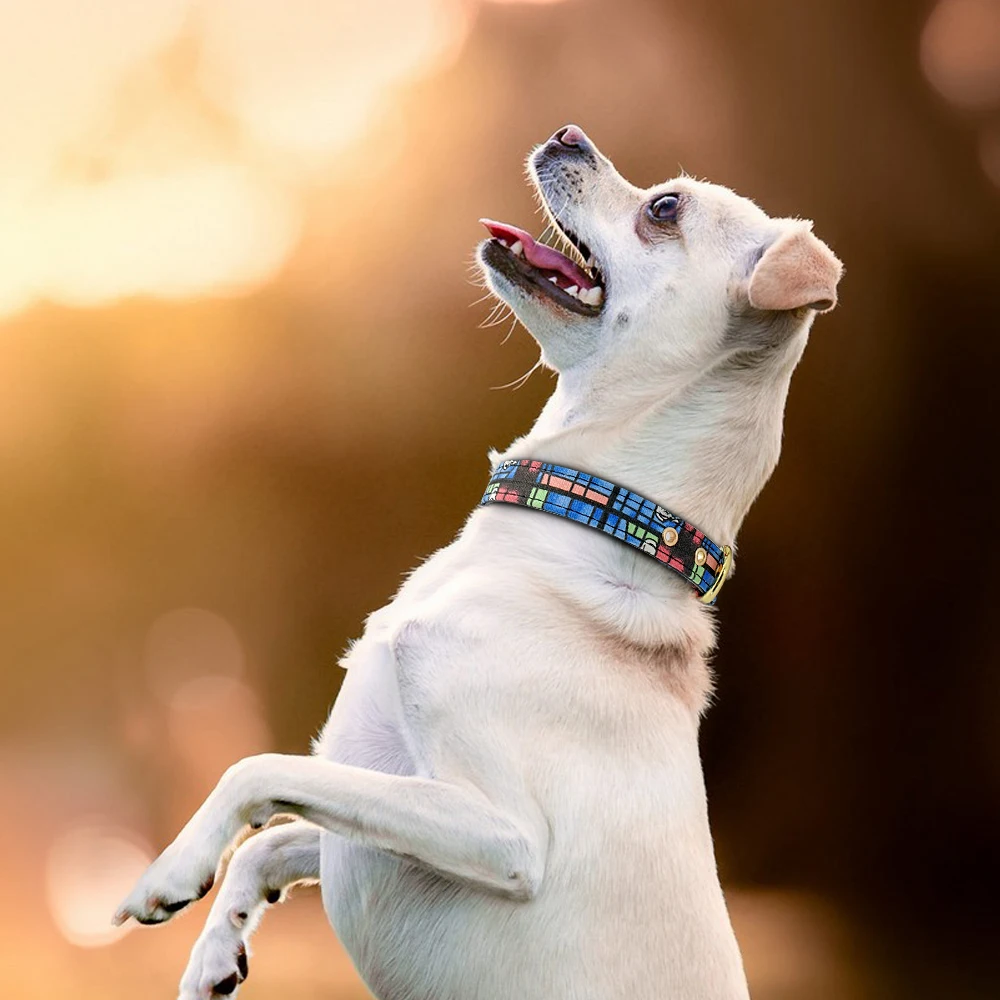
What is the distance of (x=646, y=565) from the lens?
1.49m

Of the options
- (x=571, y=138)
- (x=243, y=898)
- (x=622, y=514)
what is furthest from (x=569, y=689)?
(x=571, y=138)

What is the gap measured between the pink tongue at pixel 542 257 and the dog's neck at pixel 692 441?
152mm

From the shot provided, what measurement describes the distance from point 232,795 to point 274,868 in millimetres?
351

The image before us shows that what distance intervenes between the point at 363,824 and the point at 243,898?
39 cm

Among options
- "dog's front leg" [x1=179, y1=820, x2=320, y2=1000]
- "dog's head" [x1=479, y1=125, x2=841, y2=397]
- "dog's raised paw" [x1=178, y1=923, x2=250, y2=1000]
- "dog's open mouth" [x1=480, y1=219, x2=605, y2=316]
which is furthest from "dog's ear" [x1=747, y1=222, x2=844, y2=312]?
"dog's raised paw" [x1=178, y1=923, x2=250, y2=1000]

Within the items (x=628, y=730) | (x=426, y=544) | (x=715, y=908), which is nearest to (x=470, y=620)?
(x=628, y=730)

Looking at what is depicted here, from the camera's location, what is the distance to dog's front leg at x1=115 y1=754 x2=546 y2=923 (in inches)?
49.3

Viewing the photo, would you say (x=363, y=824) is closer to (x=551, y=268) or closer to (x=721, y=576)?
(x=721, y=576)

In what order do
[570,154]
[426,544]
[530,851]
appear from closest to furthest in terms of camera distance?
[530,851] < [570,154] < [426,544]

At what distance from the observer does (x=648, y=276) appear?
1608mm

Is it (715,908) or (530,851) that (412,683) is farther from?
(715,908)

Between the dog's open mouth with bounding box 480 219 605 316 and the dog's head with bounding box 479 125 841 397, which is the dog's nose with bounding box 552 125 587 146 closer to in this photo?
the dog's head with bounding box 479 125 841 397

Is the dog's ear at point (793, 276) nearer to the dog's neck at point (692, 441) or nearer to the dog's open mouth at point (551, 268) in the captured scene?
the dog's neck at point (692, 441)

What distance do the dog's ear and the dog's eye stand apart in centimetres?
19
